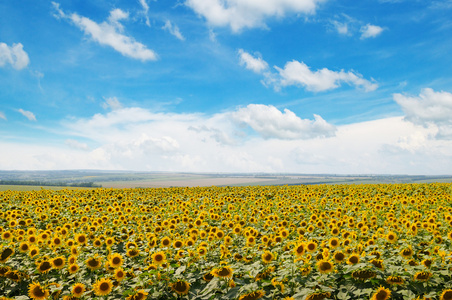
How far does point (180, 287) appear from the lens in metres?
5.04

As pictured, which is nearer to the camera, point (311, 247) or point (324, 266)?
point (324, 266)

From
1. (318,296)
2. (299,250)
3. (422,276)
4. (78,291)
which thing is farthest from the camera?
(299,250)

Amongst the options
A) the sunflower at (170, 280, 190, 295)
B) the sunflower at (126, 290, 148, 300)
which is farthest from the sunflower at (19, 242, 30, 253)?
the sunflower at (170, 280, 190, 295)

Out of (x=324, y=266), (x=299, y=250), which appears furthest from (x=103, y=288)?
(x=324, y=266)

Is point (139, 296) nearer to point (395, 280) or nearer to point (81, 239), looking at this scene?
point (395, 280)

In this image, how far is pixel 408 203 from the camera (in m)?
16.3

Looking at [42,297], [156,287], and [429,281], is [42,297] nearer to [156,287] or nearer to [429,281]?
[156,287]

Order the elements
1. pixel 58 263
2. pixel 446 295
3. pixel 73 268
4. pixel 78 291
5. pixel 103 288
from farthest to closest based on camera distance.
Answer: pixel 58 263
pixel 73 268
pixel 78 291
pixel 103 288
pixel 446 295

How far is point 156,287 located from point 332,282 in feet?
10.6

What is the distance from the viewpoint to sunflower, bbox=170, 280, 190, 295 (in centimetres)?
501

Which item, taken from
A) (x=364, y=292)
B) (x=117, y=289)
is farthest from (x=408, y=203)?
(x=117, y=289)

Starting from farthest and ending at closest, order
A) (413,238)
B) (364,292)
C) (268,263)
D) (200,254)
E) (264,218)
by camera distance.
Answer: (264,218)
(413,238)
(200,254)
(268,263)
(364,292)

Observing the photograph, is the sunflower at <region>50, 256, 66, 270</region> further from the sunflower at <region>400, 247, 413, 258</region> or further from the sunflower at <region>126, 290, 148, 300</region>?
the sunflower at <region>400, 247, 413, 258</region>

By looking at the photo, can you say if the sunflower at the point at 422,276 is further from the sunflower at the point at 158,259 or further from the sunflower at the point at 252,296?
the sunflower at the point at 158,259
